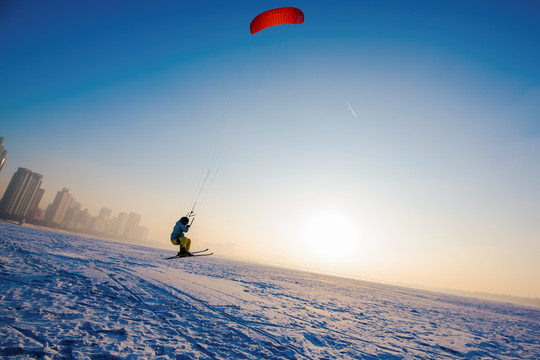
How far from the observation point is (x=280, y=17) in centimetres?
1088

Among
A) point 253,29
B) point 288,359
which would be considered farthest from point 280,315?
point 253,29

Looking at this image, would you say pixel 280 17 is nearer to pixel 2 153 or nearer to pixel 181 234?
pixel 181 234

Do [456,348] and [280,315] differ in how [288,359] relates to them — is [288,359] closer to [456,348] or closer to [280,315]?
[280,315]

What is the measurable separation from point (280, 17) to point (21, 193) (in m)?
169

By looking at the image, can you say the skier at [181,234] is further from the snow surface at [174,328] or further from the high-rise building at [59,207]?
the high-rise building at [59,207]

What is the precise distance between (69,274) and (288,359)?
35.0 ft

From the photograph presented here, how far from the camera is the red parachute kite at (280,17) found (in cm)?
1077

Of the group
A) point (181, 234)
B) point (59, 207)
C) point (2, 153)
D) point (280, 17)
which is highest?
point (2, 153)

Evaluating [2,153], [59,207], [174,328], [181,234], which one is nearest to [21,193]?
[2,153]

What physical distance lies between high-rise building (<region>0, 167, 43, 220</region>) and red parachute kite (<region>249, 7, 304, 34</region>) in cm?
16043

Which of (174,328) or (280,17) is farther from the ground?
(280,17)

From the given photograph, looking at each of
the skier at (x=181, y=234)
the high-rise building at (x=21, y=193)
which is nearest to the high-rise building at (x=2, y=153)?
the high-rise building at (x=21, y=193)

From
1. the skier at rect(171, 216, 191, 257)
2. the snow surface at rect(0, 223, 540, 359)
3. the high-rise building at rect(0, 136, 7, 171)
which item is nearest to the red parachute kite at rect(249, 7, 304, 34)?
the skier at rect(171, 216, 191, 257)

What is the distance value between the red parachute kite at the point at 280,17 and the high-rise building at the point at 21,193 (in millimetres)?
160429
